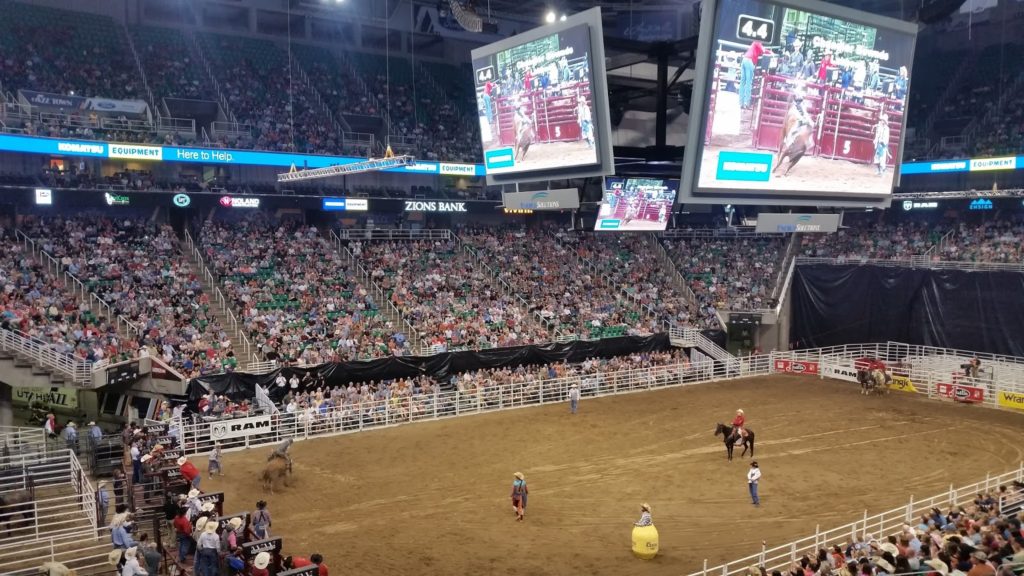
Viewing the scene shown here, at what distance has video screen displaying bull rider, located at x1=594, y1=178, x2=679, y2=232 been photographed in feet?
83.0

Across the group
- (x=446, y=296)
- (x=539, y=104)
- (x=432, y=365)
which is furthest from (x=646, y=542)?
(x=446, y=296)

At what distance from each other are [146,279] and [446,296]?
12.8 m

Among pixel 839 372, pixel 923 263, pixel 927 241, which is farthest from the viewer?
pixel 927 241

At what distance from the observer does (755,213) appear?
21109mm

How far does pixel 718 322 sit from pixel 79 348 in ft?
97.7

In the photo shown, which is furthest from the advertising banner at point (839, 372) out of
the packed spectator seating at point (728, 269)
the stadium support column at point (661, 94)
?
the stadium support column at point (661, 94)

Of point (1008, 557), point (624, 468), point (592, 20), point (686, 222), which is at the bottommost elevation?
point (624, 468)

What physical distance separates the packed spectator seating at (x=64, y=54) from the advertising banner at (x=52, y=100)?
0.35 meters

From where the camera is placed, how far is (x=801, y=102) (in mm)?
18188

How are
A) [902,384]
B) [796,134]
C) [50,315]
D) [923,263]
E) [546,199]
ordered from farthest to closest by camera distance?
1. [923,263]
2. [902,384]
3. [50,315]
4. [546,199]
5. [796,134]

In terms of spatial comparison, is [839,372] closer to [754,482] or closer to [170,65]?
[754,482]

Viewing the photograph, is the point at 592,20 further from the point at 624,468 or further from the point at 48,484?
the point at 48,484

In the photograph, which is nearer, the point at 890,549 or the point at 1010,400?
the point at 890,549

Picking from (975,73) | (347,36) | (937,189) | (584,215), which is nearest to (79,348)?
(584,215)
